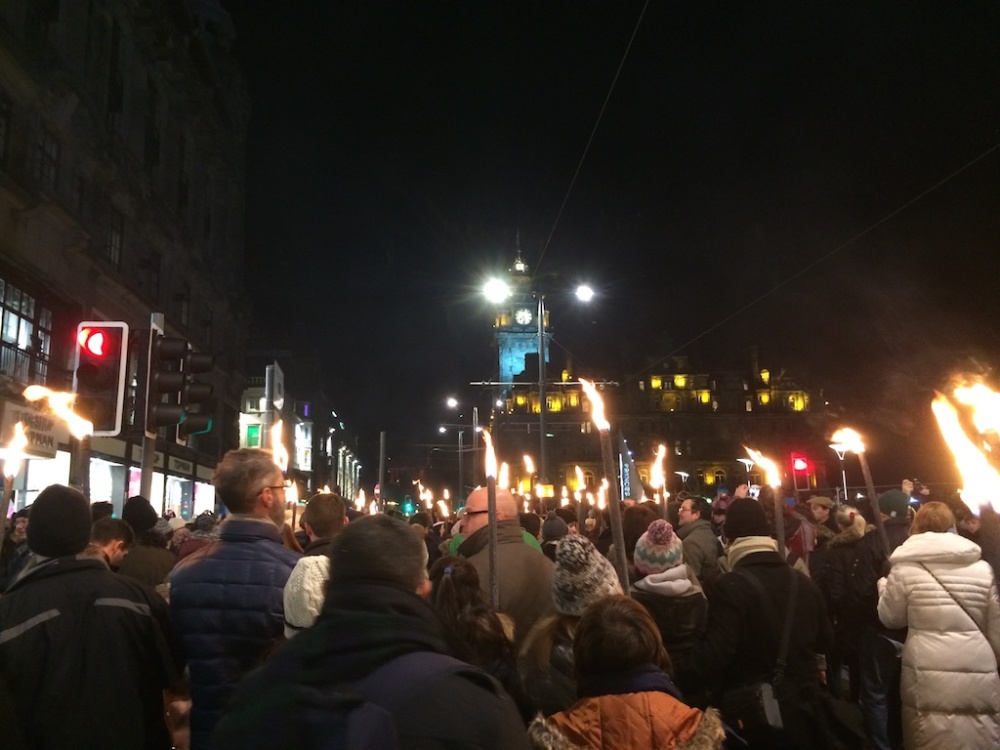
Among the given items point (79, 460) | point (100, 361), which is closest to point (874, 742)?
point (79, 460)

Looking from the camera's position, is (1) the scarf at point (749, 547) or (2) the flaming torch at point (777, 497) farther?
(2) the flaming torch at point (777, 497)

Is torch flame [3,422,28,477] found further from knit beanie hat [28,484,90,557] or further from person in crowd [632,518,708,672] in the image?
person in crowd [632,518,708,672]

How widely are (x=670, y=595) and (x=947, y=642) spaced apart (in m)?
1.98

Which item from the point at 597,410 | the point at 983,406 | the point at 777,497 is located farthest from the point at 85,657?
the point at 777,497

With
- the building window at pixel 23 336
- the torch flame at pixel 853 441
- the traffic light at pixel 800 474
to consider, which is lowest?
the torch flame at pixel 853 441

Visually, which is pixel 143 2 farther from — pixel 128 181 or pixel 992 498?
pixel 992 498

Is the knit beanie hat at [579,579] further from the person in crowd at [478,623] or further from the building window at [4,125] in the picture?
the building window at [4,125]

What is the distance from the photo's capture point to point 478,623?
3.97 m

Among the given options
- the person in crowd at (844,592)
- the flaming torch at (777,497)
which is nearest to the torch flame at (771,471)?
the flaming torch at (777,497)

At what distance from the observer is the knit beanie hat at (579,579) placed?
3723 mm

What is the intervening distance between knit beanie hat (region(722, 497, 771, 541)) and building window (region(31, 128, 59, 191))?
20300mm

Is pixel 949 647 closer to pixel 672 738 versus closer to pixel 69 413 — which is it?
pixel 672 738

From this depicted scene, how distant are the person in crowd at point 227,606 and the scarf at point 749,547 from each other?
2566mm

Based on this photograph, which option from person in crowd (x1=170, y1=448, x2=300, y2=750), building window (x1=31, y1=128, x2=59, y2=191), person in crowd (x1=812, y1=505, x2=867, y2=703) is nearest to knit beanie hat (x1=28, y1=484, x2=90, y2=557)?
person in crowd (x1=170, y1=448, x2=300, y2=750)
